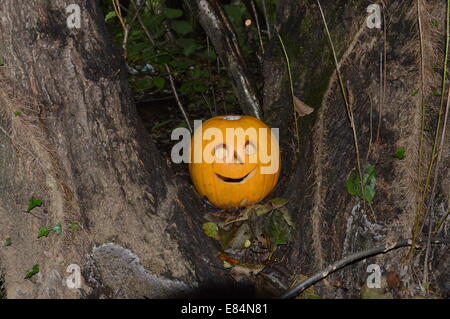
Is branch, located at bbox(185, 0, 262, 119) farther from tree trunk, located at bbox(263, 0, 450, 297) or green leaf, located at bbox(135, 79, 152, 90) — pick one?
green leaf, located at bbox(135, 79, 152, 90)

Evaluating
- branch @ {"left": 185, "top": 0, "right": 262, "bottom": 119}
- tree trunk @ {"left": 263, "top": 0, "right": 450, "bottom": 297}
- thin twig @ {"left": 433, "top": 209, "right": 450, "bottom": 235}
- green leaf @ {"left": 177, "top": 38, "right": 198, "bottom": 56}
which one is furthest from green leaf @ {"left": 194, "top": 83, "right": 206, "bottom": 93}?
thin twig @ {"left": 433, "top": 209, "right": 450, "bottom": 235}

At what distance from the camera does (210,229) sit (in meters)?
3.26

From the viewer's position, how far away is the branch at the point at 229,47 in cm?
417

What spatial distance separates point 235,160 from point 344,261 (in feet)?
3.62

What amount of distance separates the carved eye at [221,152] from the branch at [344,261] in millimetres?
1116

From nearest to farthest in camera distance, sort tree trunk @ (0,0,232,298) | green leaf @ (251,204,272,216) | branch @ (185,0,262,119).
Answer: tree trunk @ (0,0,232,298)
green leaf @ (251,204,272,216)
branch @ (185,0,262,119)

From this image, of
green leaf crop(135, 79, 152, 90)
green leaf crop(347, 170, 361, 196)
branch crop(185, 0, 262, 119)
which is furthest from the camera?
green leaf crop(135, 79, 152, 90)

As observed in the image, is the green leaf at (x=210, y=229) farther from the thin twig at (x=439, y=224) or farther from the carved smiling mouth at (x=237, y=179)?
the thin twig at (x=439, y=224)

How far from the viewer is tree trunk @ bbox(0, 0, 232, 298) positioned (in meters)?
2.58

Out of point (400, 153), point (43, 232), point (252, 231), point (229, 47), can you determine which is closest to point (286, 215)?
point (252, 231)

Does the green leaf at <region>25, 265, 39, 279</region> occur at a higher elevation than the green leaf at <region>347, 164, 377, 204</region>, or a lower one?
lower

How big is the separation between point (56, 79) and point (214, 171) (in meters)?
1.29

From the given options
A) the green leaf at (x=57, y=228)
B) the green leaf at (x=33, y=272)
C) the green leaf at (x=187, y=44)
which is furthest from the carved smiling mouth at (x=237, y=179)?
the green leaf at (x=187, y=44)

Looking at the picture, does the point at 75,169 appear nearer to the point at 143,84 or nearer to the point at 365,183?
the point at 365,183
